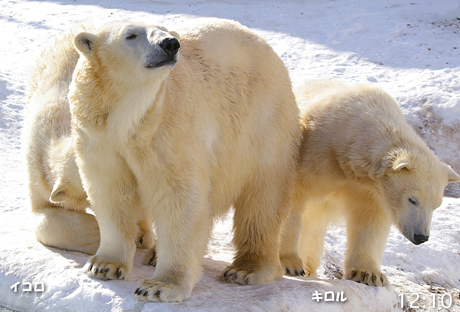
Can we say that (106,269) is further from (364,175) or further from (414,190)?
(414,190)

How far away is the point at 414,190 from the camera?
14.7ft

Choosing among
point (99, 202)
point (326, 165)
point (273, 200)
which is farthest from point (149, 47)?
point (326, 165)

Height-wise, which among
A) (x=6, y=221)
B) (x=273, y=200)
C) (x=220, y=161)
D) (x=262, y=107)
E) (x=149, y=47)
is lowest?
(x=6, y=221)

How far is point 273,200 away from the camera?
429 cm

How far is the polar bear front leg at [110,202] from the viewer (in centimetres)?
344

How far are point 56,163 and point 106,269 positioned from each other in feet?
3.88

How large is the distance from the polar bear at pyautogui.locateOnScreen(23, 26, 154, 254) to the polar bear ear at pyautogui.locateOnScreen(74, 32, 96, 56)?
1.23m

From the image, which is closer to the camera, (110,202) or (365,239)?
(110,202)

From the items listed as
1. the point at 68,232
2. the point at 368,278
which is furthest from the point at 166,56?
the point at 368,278

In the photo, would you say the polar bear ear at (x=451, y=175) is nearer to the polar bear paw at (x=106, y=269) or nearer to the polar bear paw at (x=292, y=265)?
the polar bear paw at (x=292, y=265)

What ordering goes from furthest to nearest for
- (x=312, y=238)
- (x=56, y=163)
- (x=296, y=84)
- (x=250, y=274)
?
(x=296, y=84)
(x=312, y=238)
(x=56, y=163)
(x=250, y=274)

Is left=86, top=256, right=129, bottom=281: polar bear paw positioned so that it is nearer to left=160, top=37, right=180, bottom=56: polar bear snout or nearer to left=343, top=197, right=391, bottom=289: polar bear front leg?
left=160, top=37, right=180, bottom=56: polar bear snout

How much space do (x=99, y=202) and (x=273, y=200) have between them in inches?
51.8

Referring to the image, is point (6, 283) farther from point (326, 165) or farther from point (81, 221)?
point (326, 165)
